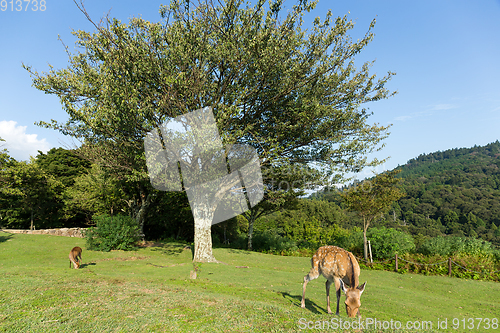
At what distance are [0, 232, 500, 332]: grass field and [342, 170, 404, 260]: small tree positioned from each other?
18.8 feet

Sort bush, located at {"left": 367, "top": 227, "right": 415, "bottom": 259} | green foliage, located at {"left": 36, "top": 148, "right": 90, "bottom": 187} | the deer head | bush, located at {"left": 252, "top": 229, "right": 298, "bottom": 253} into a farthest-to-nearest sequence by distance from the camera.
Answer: green foliage, located at {"left": 36, "top": 148, "right": 90, "bottom": 187}
bush, located at {"left": 252, "top": 229, "right": 298, "bottom": 253}
bush, located at {"left": 367, "top": 227, "right": 415, "bottom": 259}
the deer head

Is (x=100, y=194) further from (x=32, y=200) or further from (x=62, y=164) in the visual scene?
(x=62, y=164)

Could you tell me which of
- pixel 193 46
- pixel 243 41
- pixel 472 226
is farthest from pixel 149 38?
pixel 472 226

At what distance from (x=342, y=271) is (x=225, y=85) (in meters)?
12.5

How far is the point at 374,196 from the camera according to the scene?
2003 centimetres

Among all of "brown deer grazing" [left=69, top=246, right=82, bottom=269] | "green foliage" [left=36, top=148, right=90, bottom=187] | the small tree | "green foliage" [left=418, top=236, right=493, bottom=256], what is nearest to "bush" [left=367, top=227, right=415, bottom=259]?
the small tree

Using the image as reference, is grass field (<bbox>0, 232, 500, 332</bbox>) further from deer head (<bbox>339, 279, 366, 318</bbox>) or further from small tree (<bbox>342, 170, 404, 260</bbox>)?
small tree (<bbox>342, 170, 404, 260</bbox>)

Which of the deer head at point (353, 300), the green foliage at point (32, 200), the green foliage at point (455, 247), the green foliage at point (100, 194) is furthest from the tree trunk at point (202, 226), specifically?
the green foliage at point (32, 200)

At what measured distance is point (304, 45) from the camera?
637 inches

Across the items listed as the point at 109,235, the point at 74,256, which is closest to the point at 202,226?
the point at 74,256

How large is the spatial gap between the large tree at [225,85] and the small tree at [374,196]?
326 centimetres

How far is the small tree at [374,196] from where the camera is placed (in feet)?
63.6

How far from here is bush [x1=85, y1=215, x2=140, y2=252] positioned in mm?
19125

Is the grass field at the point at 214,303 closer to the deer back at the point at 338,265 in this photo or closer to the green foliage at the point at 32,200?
the deer back at the point at 338,265
